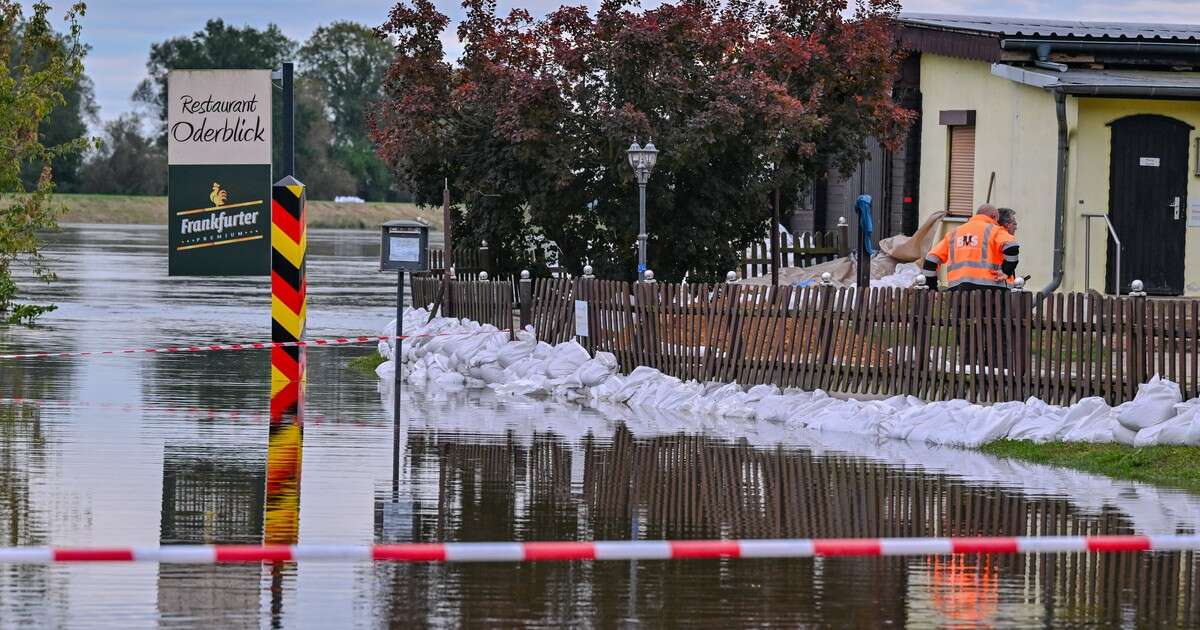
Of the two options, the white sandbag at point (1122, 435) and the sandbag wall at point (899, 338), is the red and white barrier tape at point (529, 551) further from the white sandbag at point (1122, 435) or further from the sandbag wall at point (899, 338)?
the sandbag wall at point (899, 338)

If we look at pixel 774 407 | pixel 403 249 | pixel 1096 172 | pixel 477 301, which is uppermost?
pixel 1096 172

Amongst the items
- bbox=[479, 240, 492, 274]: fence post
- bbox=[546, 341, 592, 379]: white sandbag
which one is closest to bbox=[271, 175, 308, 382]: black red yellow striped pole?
bbox=[546, 341, 592, 379]: white sandbag

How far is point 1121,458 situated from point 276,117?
93470 mm

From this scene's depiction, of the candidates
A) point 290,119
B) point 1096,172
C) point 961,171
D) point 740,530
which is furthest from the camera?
point 961,171

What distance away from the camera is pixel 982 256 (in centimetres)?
1664

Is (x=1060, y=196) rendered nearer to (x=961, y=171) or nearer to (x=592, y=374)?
(x=961, y=171)

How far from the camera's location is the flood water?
8.05 meters

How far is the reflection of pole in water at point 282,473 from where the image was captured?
348 inches

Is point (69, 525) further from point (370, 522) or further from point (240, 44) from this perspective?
point (240, 44)

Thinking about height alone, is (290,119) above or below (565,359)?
above

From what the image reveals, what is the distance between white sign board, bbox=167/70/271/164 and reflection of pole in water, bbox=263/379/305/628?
215 centimetres

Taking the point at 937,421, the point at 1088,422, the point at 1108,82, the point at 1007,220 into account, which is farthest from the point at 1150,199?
the point at 1088,422

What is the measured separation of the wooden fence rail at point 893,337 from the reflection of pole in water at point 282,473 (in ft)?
10.7

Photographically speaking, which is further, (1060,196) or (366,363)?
(1060,196)
